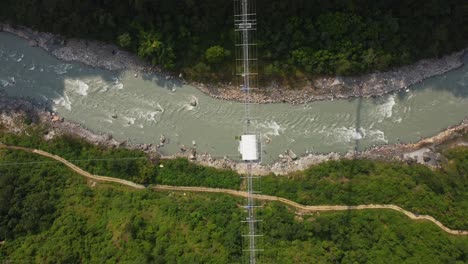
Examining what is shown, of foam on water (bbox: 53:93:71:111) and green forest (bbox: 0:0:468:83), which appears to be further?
foam on water (bbox: 53:93:71:111)

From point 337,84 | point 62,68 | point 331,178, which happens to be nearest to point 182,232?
point 331,178

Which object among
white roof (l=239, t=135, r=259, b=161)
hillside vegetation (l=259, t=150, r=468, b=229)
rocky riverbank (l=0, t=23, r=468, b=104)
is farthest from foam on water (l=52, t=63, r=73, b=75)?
hillside vegetation (l=259, t=150, r=468, b=229)

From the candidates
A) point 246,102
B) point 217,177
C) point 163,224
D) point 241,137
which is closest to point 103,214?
point 163,224

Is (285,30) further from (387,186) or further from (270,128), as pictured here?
(387,186)

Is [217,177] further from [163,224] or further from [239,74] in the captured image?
[239,74]

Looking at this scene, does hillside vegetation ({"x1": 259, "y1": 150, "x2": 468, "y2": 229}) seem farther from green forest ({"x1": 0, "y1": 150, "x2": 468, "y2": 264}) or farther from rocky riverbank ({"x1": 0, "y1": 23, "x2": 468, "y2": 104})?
rocky riverbank ({"x1": 0, "y1": 23, "x2": 468, "y2": 104})

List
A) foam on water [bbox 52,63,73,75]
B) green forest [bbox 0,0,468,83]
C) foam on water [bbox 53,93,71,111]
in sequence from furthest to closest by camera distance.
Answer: foam on water [bbox 52,63,73,75]
foam on water [bbox 53,93,71,111]
green forest [bbox 0,0,468,83]

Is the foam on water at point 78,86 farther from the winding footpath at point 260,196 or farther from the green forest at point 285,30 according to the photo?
the winding footpath at point 260,196
